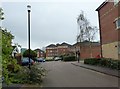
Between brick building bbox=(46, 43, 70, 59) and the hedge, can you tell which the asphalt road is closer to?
the hedge

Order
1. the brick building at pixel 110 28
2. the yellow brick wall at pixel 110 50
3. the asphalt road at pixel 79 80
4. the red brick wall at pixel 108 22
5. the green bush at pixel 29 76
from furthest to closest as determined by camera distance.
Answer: the red brick wall at pixel 108 22, the yellow brick wall at pixel 110 50, the brick building at pixel 110 28, the green bush at pixel 29 76, the asphalt road at pixel 79 80

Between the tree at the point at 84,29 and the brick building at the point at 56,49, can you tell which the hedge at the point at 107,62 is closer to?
the tree at the point at 84,29

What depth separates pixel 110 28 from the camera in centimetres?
4044

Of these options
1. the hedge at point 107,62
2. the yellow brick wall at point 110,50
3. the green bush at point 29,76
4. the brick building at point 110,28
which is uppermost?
the brick building at point 110,28

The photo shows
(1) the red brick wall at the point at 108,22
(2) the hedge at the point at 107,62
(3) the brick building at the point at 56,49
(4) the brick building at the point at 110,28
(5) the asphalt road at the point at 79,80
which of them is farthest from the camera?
(3) the brick building at the point at 56,49

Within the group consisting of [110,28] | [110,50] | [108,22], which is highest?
[108,22]

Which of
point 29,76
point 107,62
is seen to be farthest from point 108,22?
point 29,76

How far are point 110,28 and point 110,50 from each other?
3.01m

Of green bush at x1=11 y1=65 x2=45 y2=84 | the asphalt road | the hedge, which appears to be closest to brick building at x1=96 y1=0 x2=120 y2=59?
the hedge

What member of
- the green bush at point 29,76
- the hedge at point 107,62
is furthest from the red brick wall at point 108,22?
the green bush at point 29,76

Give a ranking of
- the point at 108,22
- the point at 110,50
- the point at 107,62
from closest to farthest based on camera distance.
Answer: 1. the point at 107,62
2. the point at 110,50
3. the point at 108,22

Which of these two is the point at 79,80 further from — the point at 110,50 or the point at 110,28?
the point at 110,28

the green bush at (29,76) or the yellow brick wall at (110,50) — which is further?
the yellow brick wall at (110,50)

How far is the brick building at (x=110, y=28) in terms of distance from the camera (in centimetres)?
3700
